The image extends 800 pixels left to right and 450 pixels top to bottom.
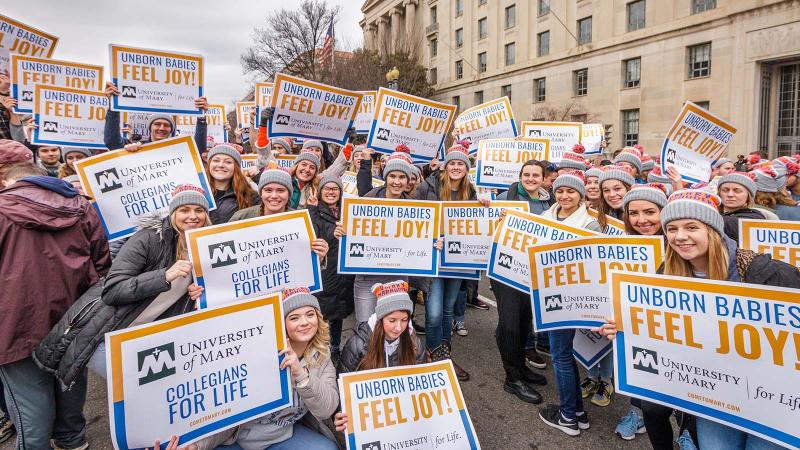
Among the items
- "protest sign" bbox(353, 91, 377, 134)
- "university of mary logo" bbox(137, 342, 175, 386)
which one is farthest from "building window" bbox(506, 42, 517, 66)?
"university of mary logo" bbox(137, 342, 175, 386)

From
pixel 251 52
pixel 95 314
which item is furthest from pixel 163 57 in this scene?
pixel 251 52

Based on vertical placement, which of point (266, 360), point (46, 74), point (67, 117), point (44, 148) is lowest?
point (266, 360)

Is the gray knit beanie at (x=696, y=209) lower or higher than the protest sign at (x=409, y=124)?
lower

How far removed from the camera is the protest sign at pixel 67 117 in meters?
5.84

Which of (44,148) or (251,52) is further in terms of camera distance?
(251,52)

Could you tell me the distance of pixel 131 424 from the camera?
7.66 ft

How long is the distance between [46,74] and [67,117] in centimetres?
100

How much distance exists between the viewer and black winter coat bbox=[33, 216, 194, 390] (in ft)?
9.16

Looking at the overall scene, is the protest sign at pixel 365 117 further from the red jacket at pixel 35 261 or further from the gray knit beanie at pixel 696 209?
the gray knit beanie at pixel 696 209

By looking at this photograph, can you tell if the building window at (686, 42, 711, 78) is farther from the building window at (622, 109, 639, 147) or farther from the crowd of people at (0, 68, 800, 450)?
the crowd of people at (0, 68, 800, 450)

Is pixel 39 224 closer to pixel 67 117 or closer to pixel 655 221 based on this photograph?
pixel 67 117

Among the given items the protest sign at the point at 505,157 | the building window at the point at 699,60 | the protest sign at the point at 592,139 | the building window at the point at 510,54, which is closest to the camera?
the protest sign at the point at 505,157

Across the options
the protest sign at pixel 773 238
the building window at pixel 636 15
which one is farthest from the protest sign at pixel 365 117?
the building window at pixel 636 15

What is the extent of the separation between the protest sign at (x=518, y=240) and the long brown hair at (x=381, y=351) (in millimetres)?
1413
